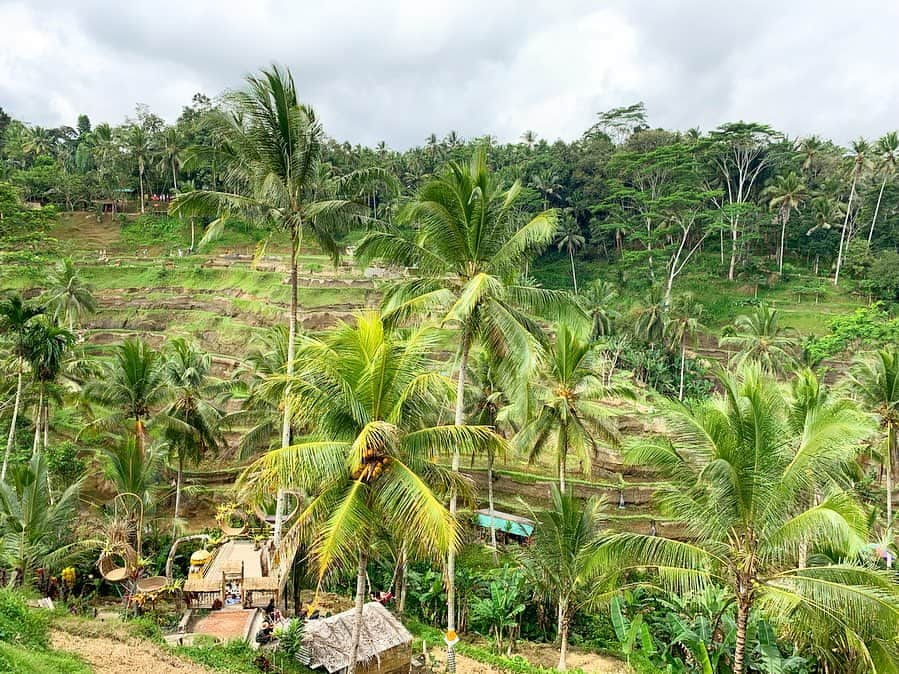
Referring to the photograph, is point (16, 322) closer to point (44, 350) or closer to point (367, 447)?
point (44, 350)

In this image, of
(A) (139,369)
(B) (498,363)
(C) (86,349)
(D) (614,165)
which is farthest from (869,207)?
(C) (86,349)

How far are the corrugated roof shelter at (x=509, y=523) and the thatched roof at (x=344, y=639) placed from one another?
1119 cm

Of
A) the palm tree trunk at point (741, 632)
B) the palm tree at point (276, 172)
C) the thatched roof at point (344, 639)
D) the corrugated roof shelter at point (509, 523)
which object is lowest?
the corrugated roof shelter at point (509, 523)

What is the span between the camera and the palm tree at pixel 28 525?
570 inches

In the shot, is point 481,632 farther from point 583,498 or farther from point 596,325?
point 596,325

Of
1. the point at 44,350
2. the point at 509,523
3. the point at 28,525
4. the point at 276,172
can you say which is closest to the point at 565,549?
the point at 509,523

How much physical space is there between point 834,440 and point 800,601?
2604 millimetres

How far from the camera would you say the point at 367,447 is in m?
8.62

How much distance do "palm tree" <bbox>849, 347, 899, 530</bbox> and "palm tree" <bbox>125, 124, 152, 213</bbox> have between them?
66127 mm

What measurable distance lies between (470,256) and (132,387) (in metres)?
13.6

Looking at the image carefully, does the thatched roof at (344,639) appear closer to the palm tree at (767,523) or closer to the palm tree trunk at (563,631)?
the palm tree trunk at (563,631)

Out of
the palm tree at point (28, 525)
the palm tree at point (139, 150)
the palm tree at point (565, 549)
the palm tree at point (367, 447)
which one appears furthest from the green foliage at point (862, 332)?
the palm tree at point (139, 150)

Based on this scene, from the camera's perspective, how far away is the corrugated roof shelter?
2369cm

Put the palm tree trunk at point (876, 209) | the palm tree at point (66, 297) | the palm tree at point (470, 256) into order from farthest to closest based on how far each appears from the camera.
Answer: the palm tree trunk at point (876, 209) → the palm tree at point (66, 297) → the palm tree at point (470, 256)
